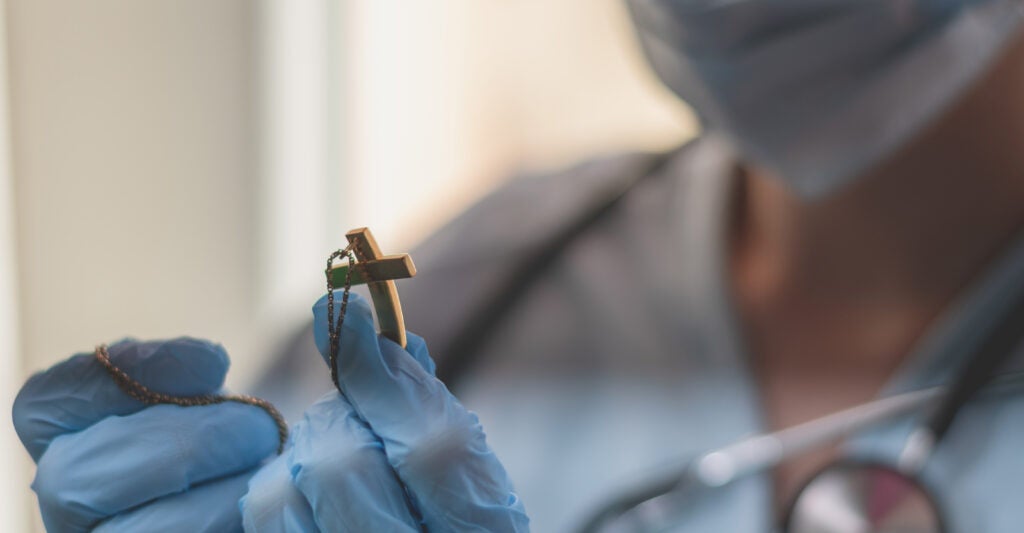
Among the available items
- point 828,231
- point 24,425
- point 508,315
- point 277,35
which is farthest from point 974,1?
point 277,35

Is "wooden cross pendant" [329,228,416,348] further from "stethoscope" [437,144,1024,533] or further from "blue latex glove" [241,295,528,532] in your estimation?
"stethoscope" [437,144,1024,533]

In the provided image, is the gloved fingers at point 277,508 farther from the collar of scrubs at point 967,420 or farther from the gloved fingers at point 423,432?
the collar of scrubs at point 967,420

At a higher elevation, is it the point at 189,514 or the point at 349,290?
the point at 349,290

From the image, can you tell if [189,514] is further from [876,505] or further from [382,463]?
[876,505]

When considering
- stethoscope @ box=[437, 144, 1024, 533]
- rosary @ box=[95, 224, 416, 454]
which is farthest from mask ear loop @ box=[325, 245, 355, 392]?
stethoscope @ box=[437, 144, 1024, 533]

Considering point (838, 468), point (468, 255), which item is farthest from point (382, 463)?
point (468, 255)

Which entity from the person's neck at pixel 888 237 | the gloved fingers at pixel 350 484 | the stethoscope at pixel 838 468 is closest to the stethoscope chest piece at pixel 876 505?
the stethoscope at pixel 838 468

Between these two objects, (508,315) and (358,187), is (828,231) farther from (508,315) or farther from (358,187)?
(358,187)
